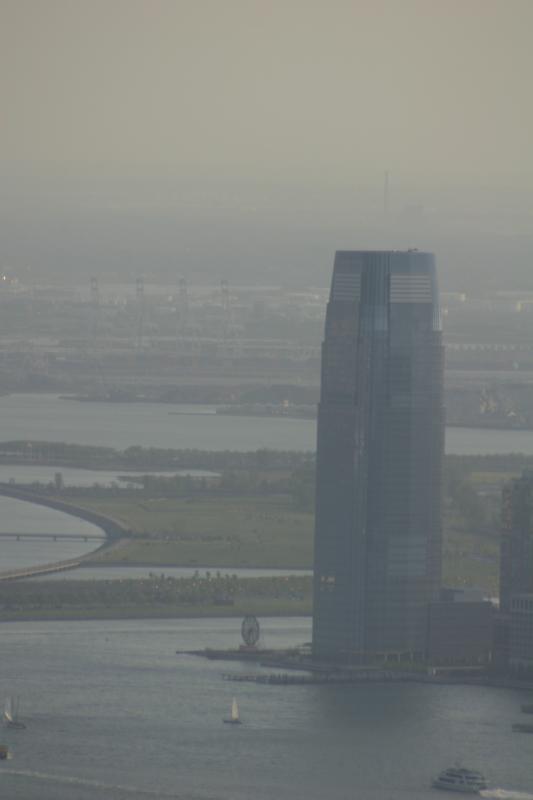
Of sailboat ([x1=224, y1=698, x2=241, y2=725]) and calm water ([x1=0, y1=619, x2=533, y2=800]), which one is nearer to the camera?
calm water ([x1=0, y1=619, x2=533, y2=800])

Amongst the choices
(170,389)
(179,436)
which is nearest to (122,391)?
(170,389)

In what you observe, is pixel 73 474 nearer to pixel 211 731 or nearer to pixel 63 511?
pixel 63 511

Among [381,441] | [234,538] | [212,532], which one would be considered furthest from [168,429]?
[381,441]

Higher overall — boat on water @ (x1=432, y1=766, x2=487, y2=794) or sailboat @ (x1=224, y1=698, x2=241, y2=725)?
sailboat @ (x1=224, y1=698, x2=241, y2=725)

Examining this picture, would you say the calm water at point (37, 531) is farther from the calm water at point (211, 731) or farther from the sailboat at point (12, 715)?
the sailboat at point (12, 715)

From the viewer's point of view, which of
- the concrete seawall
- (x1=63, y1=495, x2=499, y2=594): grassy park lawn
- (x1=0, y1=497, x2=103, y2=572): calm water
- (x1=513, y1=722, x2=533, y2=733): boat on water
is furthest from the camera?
(x1=63, y1=495, x2=499, y2=594): grassy park lawn

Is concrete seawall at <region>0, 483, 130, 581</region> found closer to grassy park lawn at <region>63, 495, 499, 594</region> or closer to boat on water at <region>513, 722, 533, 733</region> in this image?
grassy park lawn at <region>63, 495, 499, 594</region>

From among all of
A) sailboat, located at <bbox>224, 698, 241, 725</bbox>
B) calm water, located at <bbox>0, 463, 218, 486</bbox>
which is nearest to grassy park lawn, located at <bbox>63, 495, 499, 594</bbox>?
calm water, located at <bbox>0, 463, 218, 486</bbox>
